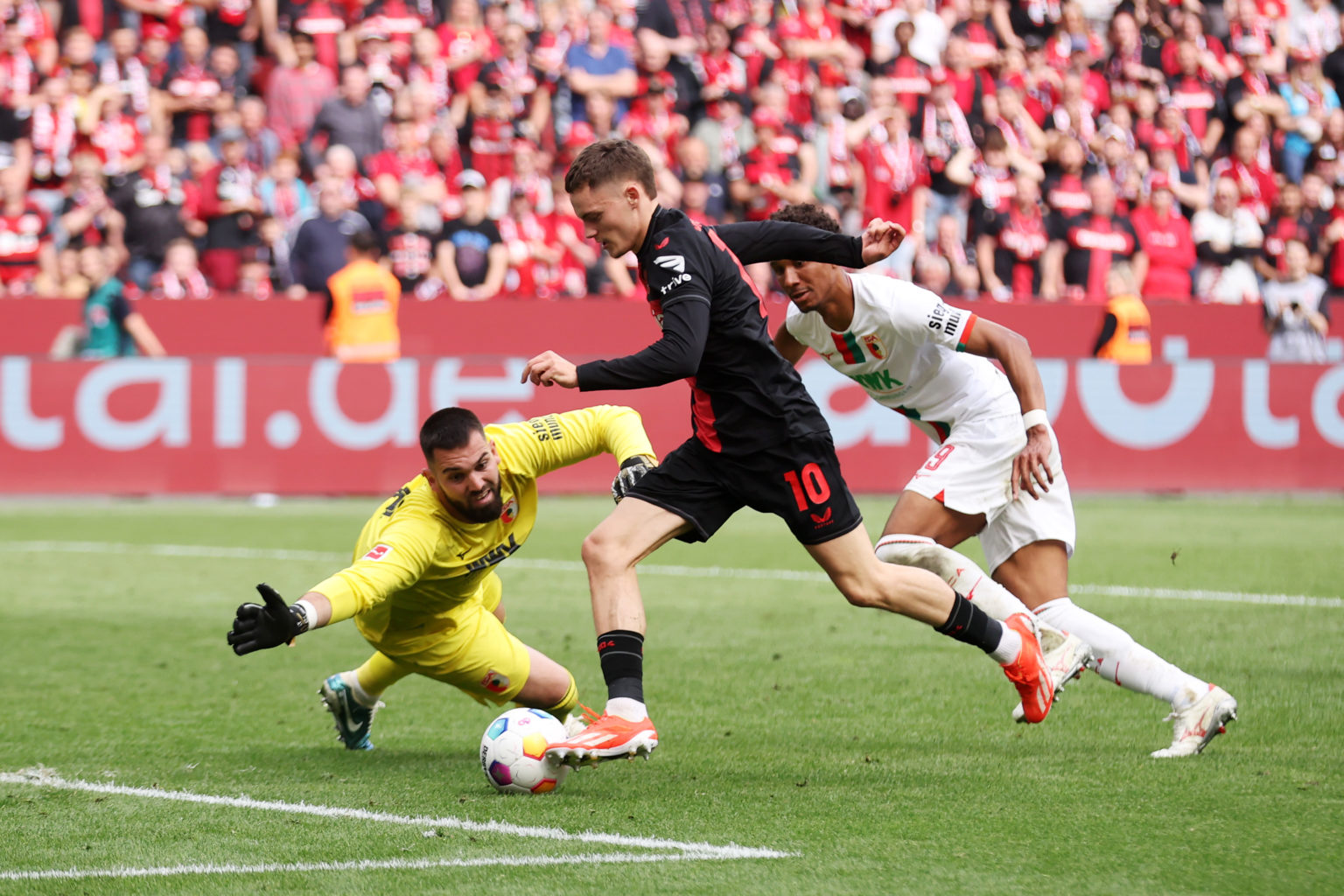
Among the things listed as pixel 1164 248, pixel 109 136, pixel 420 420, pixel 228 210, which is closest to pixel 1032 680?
pixel 420 420

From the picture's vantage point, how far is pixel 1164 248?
18781 mm

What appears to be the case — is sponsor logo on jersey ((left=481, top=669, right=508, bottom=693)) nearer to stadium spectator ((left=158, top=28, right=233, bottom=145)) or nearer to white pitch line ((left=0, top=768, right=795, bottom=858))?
white pitch line ((left=0, top=768, right=795, bottom=858))

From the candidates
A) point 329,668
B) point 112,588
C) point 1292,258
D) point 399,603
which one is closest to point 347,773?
point 399,603

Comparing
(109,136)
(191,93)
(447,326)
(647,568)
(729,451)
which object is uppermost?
(191,93)

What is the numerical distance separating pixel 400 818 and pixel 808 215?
2728mm

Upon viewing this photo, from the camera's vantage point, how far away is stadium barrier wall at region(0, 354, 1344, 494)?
15.3 metres

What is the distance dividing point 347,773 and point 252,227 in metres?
12.3

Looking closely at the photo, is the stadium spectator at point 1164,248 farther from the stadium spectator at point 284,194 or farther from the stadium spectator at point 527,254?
the stadium spectator at point 284,194

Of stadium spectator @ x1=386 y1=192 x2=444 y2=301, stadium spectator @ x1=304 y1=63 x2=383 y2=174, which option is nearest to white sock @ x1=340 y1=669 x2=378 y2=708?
stadium spectator @ x1=386 y1=192 x2=444 y2=301

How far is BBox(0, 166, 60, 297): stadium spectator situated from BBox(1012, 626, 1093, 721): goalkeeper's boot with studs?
42.7ft

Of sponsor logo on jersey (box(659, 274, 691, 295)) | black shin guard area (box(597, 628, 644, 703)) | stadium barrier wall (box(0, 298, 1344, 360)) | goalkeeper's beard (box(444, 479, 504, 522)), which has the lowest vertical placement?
stadium barrier wall (box(0, 298, 1344, 360))

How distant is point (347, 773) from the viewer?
5.65 m

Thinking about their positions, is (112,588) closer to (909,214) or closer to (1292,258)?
(909,214)

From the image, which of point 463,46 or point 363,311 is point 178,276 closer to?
point 363,311
